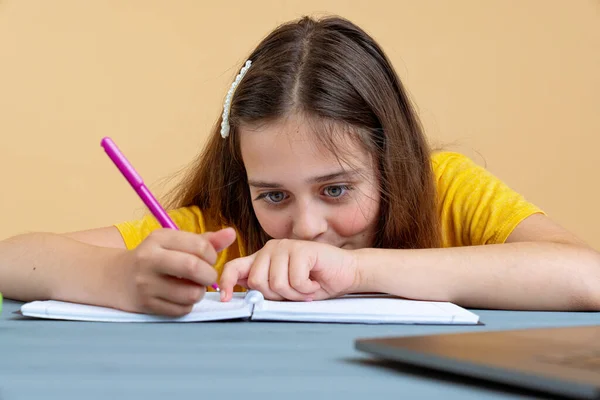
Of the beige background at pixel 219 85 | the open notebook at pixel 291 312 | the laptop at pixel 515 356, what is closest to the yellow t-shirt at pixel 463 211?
the open notebook at pixel 291 312

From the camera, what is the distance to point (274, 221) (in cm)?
108

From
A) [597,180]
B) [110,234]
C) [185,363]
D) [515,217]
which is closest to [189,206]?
[110,234]

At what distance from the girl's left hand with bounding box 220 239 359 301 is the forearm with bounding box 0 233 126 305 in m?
0.13

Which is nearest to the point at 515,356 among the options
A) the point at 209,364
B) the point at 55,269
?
the point at 209,364

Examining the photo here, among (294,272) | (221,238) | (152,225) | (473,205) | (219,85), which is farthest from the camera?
(219,85)

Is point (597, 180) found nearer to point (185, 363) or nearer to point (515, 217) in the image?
point (515, 217)

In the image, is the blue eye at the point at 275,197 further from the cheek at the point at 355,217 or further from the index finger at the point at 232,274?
the index finger at the point at 232,274

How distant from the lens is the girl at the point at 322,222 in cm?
76

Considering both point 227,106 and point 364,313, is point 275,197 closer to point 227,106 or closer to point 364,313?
point 227,106

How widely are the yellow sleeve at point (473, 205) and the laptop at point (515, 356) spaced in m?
0.60

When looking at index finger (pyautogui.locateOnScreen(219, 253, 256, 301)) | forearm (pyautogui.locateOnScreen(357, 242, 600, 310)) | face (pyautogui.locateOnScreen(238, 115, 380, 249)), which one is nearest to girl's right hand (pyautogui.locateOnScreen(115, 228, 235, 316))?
index finger (pyautogui.locateOnScreen(219, 253, 256, 301))

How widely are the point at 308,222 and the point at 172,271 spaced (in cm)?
40

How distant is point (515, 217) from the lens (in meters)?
1.06

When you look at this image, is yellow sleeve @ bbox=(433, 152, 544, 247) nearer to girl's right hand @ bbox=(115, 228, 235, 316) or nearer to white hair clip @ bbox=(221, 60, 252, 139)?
white hair clip @ bbox=(221, 60, 252, 139)
